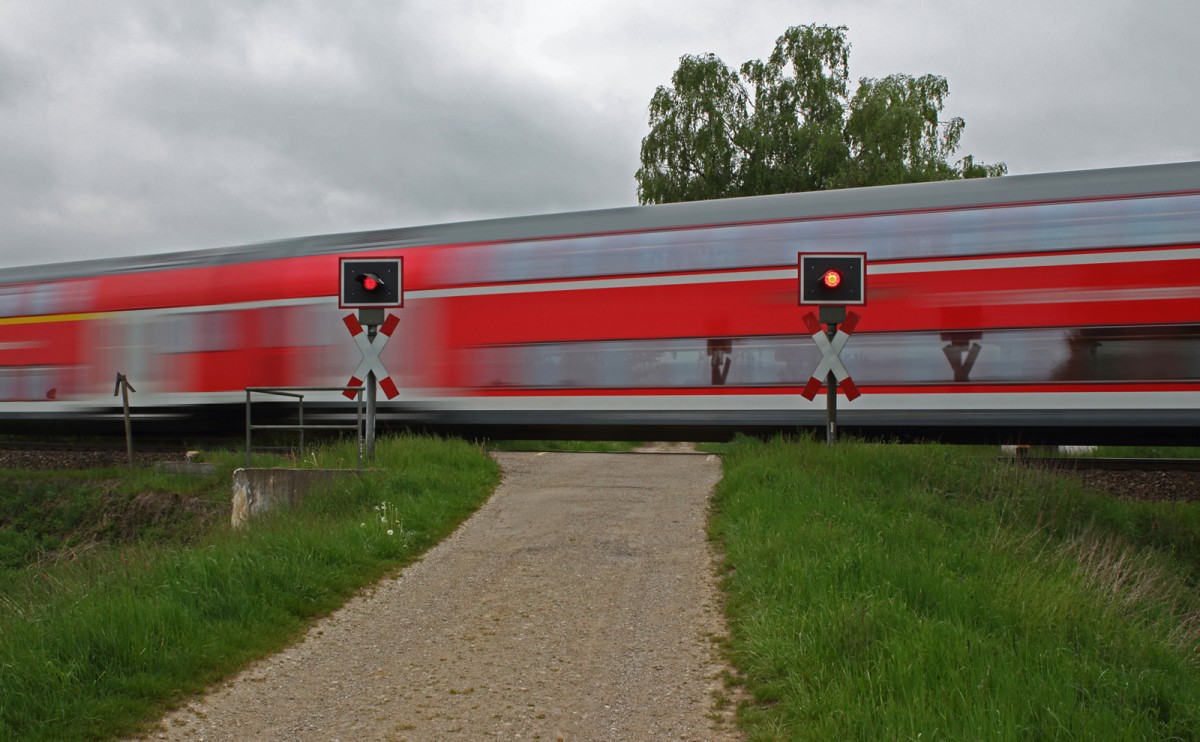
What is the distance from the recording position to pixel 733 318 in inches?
501

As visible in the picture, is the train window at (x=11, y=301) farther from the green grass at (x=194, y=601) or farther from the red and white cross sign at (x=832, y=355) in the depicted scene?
the red and white cross sign at (x=832, y=355)

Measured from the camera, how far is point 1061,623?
546cm

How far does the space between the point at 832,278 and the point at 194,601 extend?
6.81m

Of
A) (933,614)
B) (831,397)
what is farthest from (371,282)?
(933,614)

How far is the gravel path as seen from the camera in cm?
467

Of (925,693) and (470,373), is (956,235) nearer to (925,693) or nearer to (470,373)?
(470,373)

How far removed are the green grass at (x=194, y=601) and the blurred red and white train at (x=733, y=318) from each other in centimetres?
322

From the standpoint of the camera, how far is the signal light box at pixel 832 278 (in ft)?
33.2

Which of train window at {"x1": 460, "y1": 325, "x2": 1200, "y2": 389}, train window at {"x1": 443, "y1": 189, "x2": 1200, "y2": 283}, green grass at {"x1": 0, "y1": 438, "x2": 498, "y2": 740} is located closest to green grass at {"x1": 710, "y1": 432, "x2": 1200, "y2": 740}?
train window at {"x1": 460, "y1": 325, "x2": 1200, "y2": 389}

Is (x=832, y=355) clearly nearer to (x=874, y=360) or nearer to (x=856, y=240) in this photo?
(x=874, y=360)

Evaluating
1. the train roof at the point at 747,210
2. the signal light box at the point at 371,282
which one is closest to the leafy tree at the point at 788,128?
the train roof at the point at 747,210

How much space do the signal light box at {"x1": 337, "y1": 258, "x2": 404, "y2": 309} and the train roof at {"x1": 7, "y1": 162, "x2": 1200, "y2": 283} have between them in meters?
3.88

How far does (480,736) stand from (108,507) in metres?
12.9

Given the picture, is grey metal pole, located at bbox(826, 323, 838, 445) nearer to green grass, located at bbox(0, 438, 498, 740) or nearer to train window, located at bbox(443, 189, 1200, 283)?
train window, located at bbox(443, 189, 1200, 283)
